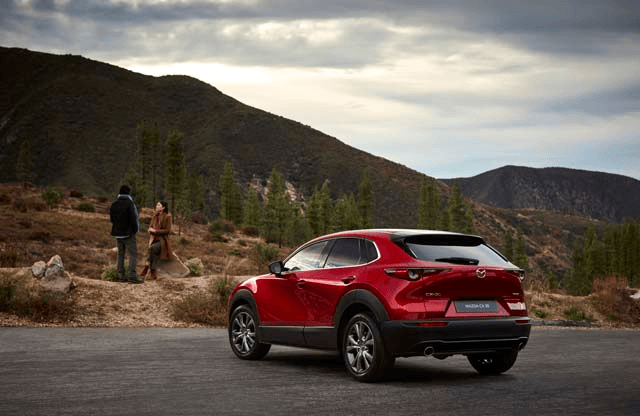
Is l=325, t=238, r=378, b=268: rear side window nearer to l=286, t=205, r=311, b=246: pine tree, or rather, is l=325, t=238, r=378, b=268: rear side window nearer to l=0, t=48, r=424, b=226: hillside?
l=286, t=205, r=311, b=246: pine tree

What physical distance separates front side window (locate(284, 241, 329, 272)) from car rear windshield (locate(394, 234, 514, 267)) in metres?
1.41

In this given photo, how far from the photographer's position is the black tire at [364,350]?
864cm

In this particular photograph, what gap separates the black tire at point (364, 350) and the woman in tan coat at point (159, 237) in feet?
36.2

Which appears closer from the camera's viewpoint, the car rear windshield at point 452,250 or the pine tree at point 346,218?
the car rear windshield at point 452,250

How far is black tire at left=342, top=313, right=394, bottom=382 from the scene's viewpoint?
8641 mm

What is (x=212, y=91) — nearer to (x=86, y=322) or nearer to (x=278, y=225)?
(x=278, y=225)

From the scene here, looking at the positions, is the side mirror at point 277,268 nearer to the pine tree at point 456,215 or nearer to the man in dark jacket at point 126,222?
the man in dark jacket at point 126,222

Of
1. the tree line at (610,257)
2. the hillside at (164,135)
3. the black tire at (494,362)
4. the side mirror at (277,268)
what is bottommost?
the tree line at (610,257)

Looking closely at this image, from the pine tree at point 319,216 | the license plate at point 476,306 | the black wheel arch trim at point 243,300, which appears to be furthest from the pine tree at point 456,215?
the license plate at point 476,306

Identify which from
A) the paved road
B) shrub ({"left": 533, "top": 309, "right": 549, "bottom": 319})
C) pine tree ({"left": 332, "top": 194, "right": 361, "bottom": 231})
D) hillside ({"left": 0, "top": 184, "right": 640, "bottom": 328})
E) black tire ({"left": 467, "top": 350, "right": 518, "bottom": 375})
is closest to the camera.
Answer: the paved road

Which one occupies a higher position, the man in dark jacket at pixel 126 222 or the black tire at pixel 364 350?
the man in dark jacket at pixel 126 222

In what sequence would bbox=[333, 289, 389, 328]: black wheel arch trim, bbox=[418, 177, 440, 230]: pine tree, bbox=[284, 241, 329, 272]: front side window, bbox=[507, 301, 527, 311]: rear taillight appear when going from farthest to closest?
bbox=[418, 177, 440, 230]: pine tree → bbox=[284, 241, 329, 272]: front side window → bbox=[507, 301, 527, 311]: rear taillight → bbox=[333, 289, 389, 328]: black wheel arch trim

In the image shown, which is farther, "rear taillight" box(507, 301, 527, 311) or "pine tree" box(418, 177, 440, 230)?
"pine tree" box(418, 177, 440, 230)

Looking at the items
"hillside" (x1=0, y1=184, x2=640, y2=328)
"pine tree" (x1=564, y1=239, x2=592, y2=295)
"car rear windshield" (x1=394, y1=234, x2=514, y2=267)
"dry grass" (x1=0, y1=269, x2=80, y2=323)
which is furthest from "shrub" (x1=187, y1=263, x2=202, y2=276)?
"pine tree" (x1=564, y1=239, x2=592, y2=295)
